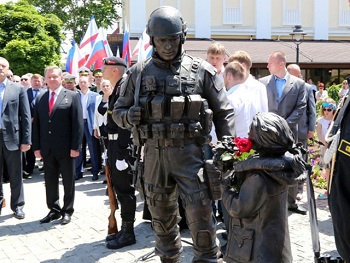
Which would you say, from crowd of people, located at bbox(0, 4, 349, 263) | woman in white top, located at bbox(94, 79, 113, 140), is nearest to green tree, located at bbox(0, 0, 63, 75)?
woman in white top, located at bbox(94, 79, 113, 140)

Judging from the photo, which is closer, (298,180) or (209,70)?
(298,180)

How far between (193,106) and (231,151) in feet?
2.56

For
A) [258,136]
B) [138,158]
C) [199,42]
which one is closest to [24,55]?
[199,42]

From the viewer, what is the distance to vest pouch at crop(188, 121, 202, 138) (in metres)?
4.10

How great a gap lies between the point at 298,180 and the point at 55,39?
2583 centimetres

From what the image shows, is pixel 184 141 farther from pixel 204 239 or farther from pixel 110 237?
pixel 110 237

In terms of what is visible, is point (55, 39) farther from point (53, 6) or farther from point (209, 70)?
point (209, 70)

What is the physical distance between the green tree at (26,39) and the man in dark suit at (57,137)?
1796cm

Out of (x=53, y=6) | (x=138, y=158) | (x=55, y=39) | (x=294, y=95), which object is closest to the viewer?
(x=138, y=158)

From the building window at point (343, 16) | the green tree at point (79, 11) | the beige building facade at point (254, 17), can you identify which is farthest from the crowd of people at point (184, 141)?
the green tree at point (79, 11)

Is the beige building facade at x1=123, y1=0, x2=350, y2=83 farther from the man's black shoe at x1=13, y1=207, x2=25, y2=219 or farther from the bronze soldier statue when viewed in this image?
the bronze soldier statue

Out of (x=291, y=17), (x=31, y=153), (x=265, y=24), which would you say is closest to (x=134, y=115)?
(x=31, y=153)

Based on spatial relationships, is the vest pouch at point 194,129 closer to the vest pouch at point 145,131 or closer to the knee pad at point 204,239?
the vest pouch at point 145,131

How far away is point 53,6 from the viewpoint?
39.3 meters
